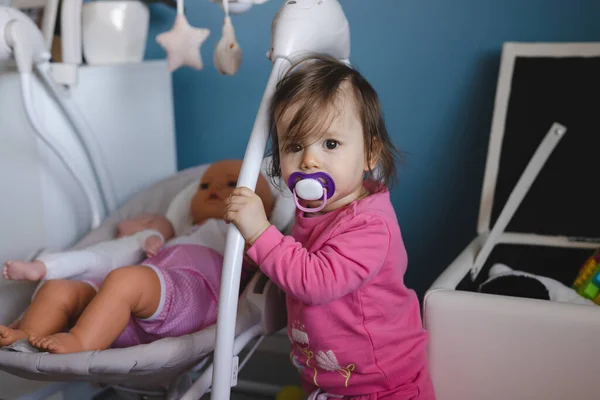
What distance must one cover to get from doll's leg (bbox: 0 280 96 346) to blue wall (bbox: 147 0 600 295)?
719 millimetres

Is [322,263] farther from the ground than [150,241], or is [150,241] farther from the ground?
[322,263]

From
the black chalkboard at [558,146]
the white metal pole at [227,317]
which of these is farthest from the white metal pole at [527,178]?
the white metal pole at [227,317]

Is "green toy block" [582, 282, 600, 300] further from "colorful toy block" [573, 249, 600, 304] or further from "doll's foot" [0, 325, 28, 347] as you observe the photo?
"doll's foot" [0, 325, 28, 347]

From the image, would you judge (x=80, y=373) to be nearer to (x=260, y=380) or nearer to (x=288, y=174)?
(x=288, y=174)

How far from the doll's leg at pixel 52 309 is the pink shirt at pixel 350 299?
0.40 m

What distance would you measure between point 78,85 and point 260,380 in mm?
887

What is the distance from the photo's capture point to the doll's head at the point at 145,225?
4.46 ft

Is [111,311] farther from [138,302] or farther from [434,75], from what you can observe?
[434,75]

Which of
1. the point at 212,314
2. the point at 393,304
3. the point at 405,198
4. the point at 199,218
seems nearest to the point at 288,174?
the point at 393,304

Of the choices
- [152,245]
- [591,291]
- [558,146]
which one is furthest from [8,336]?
→ [558,146]

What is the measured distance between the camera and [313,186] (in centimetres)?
87

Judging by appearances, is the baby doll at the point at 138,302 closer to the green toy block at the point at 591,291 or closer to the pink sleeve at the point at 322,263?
the pink sleeve at the point at 322,263

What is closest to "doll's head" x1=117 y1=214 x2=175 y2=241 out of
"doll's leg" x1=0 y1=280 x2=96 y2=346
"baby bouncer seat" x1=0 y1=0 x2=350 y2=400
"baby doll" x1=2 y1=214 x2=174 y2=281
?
"baby doll" x1=2 y1=214 x2=174 y2=281

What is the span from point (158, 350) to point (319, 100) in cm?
44
